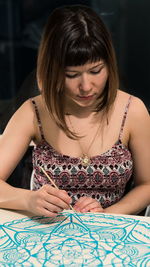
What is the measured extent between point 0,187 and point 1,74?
5.96 ft

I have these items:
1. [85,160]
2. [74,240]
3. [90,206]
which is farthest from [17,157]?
[74,240]

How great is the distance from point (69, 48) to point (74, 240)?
52 cm

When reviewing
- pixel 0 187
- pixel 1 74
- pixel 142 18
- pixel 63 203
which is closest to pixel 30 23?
pixel 1 74

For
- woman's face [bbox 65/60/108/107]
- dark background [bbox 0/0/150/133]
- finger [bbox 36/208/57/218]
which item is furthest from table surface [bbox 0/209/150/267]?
dark background [bbox 0/0/150/133]

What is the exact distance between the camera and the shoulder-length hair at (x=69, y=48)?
1.20 meters

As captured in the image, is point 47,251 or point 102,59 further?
point 102,59

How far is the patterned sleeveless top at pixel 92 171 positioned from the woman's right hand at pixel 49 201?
0.24m

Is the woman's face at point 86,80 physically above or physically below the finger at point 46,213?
above

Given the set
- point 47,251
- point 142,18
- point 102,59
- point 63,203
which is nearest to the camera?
point 47,251

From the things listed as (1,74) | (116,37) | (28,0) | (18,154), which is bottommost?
(18,154)

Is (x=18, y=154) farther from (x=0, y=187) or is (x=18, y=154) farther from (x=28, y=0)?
(x=28, y=0)

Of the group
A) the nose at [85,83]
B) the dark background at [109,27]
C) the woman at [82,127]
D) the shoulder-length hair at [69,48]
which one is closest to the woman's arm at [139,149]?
the woman at [82,127]

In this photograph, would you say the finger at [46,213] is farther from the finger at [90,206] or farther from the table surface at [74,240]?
the finger at [90,206]

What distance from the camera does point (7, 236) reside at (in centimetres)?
102
